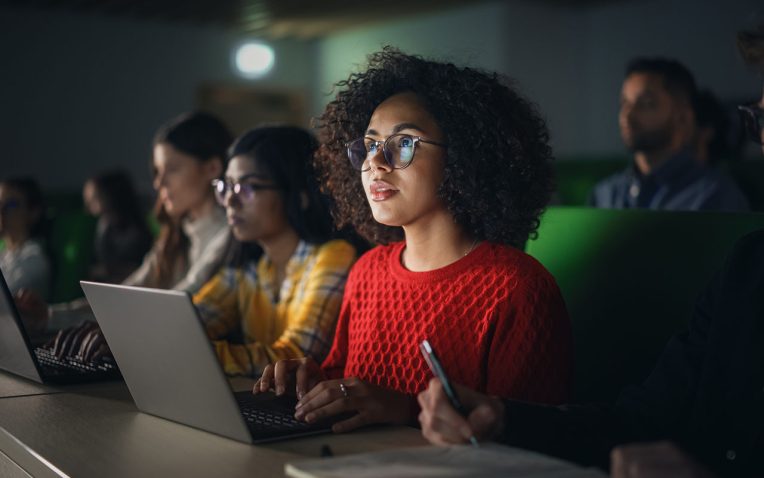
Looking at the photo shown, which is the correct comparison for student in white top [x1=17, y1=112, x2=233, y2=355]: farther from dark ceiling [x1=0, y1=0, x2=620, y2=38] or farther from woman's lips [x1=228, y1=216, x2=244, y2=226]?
dark ceiling [x1=0, y1=0, x2=620, y2=38]

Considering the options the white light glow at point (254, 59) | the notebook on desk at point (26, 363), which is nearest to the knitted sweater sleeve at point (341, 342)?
the notebook on desk at point (26, 363)

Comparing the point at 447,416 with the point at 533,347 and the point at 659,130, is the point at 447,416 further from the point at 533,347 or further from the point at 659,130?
the point at 659,130

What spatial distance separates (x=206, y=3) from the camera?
7.33 m

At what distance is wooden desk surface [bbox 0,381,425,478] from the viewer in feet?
3.07

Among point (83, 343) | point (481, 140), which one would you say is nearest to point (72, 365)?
point (83, 343)

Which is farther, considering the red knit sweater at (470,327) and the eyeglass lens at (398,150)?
the eyeglass lens at (398,150)

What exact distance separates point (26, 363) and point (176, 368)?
506mm

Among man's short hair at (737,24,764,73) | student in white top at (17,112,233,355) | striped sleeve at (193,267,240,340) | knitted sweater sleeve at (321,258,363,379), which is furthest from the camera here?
student in white top at (17,112,233,355)

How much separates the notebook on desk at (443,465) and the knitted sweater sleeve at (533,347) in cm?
35

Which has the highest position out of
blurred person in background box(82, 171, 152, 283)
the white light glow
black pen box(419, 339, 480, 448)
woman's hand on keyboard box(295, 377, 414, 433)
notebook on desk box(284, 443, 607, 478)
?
the white light glow

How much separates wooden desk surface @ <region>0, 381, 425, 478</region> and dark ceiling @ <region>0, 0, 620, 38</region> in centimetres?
643

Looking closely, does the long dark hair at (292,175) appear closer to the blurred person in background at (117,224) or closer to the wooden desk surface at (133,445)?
the wooden desk surface at (133,445)

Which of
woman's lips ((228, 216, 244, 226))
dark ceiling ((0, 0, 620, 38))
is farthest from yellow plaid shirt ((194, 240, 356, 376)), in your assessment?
dark ceiling ((0, 0, 620, 38))

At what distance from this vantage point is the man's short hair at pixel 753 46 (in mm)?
1166
